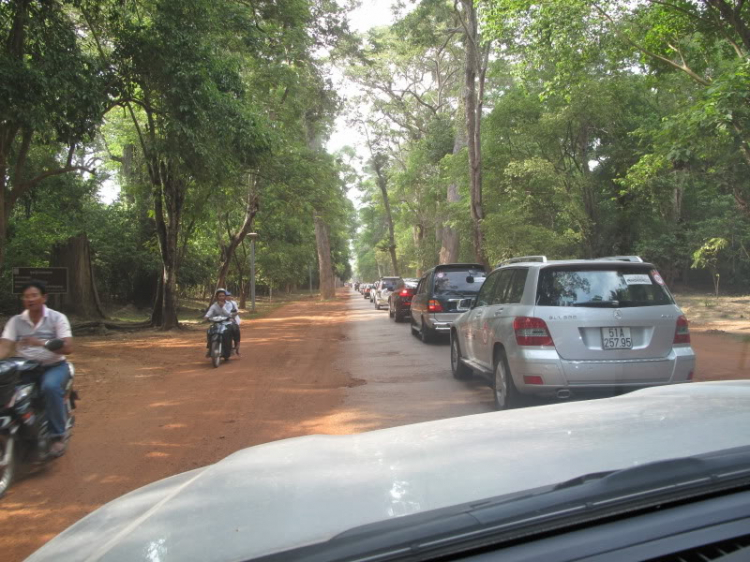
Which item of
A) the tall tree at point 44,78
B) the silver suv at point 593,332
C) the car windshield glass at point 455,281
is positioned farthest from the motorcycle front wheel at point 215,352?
the silver suv at point 593,332

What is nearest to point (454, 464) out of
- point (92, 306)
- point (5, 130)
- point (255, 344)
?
point (5, 130)

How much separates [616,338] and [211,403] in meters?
5.36

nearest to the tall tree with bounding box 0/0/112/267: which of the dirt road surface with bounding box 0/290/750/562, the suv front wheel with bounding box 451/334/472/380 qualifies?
the dirt road surface with bounding box 0/290/750/562

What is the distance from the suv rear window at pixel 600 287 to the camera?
244 inches

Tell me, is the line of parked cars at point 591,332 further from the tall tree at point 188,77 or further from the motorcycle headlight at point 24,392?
the tall tree at point 188,77

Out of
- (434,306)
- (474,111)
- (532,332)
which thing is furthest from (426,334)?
(474,111)

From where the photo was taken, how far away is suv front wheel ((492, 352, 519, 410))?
656cm

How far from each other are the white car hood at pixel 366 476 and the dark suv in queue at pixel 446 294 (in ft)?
35.9

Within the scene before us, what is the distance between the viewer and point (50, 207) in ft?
65.5

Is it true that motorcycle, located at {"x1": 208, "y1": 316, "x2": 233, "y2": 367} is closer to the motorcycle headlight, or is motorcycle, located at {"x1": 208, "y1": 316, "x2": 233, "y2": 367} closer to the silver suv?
the motorcycle headlight

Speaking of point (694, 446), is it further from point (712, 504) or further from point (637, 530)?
point (637, 530)

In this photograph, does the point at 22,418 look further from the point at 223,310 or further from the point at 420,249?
the point at 420,249

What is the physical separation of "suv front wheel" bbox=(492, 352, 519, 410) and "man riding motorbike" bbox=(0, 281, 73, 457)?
4.61m

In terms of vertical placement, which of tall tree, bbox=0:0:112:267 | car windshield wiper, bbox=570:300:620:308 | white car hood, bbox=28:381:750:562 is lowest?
white car hood, bbox=28:381:750:562
